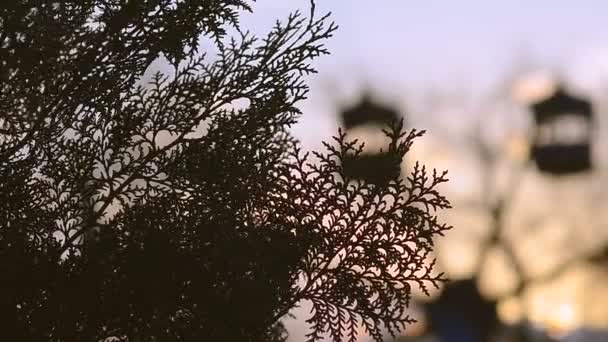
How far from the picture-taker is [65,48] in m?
7.87

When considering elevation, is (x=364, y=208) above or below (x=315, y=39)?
below

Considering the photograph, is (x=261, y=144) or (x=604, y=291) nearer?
(x=261, y=144)

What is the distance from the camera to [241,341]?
7238 mm

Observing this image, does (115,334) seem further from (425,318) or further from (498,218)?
(498,218)

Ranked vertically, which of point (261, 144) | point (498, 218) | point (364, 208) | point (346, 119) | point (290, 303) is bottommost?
point (290, 303)

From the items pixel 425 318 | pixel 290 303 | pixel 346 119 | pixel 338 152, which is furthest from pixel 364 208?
pixel 425 318

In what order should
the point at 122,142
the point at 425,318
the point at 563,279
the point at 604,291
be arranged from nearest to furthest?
the point at 122,142
the point at 425,318
the point at 563,279
the point at 604,291

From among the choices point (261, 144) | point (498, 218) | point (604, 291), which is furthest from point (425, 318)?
point (261, 144)

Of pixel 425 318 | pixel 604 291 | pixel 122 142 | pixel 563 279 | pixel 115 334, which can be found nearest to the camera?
pixel 115 334

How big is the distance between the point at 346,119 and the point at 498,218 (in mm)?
6491

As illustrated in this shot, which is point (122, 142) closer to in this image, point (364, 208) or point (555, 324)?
point (364, 208)

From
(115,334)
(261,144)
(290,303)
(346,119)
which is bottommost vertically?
(115,334)

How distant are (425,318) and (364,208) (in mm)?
11892

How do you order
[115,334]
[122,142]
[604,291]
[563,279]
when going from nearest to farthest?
[115,334] < [122,142] < [563,279] < [604,291]
